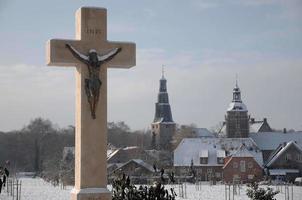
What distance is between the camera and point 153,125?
4660 inches

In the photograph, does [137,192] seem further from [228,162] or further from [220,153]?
[220,153]

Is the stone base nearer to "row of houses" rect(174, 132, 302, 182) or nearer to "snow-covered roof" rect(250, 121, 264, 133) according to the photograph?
"row of houses" rect(174, 132, 302, 182)

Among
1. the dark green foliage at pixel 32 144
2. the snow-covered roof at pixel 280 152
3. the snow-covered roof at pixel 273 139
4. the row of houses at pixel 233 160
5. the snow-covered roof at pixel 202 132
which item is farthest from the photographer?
the snow-covered roof at pixel 202 132

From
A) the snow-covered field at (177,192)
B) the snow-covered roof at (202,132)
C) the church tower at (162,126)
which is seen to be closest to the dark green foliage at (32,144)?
the church tower at (162,126)

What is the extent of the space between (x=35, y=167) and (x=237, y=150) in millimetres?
44033

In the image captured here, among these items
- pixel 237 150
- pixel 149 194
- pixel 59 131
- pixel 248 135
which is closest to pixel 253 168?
pixel 237 150

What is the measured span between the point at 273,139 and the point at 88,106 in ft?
271

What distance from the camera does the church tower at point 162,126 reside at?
114175mm

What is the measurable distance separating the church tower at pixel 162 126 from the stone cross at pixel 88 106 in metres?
99.8

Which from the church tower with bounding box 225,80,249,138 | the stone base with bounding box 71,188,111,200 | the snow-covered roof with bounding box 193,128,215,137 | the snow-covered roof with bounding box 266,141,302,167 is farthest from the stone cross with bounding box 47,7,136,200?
the snow-covered roof with bounding box 193,128,215,137

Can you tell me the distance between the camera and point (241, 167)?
74.1m

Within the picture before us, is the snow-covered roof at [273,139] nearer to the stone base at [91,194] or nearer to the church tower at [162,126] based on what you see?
the church tower at [162,126]

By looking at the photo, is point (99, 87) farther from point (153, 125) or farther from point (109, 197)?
point (153, 125)

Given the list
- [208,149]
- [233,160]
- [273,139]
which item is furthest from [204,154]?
[273,139]
